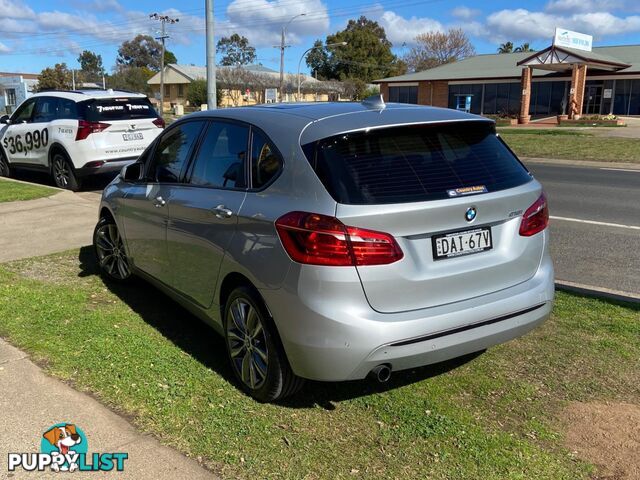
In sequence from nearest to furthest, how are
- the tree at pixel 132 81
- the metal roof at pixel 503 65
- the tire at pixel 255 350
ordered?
the tire at pixel 255 350 < the metal roof at pixel 503 65 < the tree at pixel 132 81

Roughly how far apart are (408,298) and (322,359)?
1.73 feet

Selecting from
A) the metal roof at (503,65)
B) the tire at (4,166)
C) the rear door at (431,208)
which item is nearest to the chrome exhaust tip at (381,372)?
the rear door at (431,208)

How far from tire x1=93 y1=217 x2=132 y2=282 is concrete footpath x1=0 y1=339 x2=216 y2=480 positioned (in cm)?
164

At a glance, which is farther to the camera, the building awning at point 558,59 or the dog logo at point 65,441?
the building awning at point 558,59

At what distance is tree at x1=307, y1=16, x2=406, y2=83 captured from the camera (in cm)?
9600

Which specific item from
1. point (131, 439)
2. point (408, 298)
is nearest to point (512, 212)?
point (408, 298)

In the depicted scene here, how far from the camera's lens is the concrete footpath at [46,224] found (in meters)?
7.05

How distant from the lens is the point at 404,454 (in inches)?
118

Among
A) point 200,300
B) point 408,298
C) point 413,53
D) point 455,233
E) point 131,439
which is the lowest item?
point 131,439

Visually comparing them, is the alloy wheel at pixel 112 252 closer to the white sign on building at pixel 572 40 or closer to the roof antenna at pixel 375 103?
the roof antenna at pixel 375 103

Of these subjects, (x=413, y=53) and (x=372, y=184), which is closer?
(x=372, y=184)

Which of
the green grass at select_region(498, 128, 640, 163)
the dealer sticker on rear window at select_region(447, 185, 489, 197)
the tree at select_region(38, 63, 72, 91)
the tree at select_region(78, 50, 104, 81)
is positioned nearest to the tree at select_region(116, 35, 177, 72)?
the tree at select_region(78, 50, 104, 81)

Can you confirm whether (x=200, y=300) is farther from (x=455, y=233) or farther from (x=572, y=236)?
(x=572, y=236)

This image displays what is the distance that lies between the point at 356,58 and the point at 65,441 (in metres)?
98.5
